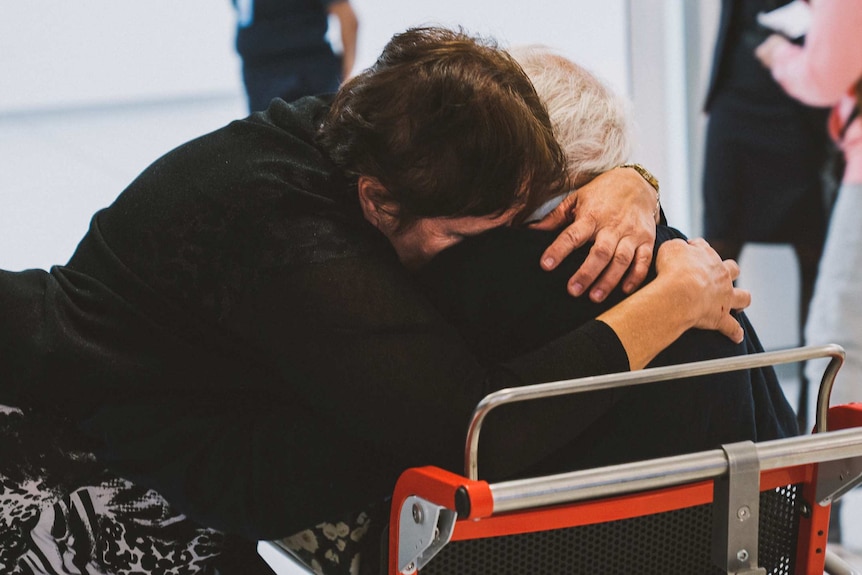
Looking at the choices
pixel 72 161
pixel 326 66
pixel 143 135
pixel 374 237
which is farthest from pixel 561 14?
pixel 374 237

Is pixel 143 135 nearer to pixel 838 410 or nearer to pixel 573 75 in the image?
pixel 573 75

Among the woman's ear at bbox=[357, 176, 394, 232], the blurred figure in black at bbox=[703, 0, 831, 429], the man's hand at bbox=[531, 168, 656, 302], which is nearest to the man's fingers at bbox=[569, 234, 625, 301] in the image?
the man's hand at bbox=[531, 168, 656, 302]

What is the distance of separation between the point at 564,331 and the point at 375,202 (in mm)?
272

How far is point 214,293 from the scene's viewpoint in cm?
122

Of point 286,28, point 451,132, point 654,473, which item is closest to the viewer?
point 654,473

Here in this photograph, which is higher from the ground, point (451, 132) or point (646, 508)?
point (451, 132)

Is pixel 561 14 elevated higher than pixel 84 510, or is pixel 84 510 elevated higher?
pixel 561 14

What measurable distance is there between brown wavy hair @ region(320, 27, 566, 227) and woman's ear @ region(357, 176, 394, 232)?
1 cm

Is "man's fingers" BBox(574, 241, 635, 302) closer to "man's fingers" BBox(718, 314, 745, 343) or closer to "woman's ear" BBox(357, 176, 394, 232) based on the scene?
"man's fingers" BBox(718, 314, 745, 343)

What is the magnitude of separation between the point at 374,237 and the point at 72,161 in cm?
305

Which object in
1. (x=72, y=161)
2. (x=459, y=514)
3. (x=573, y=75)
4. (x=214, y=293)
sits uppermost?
(x=573, y=75)

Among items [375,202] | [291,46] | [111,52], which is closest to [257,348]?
[375,202]

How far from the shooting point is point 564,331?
3.91ft

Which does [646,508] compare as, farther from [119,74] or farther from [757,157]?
[119,74]
